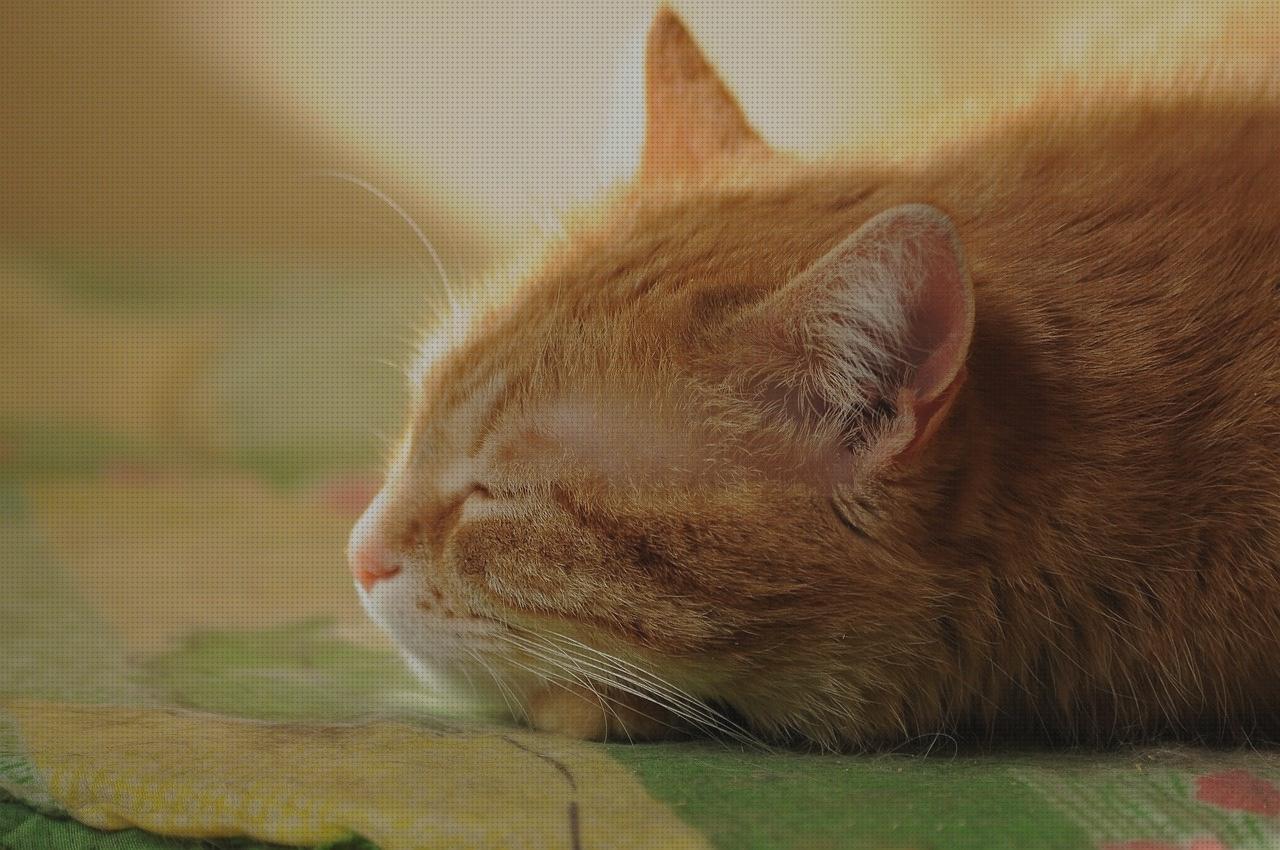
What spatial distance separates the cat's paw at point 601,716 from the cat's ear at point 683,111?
1.66ft

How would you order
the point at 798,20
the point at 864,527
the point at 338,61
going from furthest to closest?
the point at 338,61, the point at 798,20, the point at 864,527

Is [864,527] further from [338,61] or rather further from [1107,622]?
[338,61]

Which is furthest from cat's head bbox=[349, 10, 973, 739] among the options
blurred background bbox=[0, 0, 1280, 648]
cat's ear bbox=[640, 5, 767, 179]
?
blurred background bbox=[0, 0, 1280, 648]

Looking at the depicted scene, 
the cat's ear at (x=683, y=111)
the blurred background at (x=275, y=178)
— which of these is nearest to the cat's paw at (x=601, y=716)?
the cat's ear at (x=683, y=111)

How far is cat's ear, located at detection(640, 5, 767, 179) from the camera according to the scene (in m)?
1.22

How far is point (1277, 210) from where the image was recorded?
936mm

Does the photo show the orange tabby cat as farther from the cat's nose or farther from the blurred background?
the blurred background

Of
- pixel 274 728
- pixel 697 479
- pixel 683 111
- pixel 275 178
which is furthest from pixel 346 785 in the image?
pixel 275 178

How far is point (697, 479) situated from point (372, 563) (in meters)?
0.29

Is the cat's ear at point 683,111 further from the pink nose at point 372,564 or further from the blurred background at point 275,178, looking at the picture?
the blurred background at point 275,178

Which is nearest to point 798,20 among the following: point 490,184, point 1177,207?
point 490,184

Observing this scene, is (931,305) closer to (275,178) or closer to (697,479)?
(697,479)

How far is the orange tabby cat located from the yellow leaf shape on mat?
0.35 ft

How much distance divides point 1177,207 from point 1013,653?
1.17 ft
